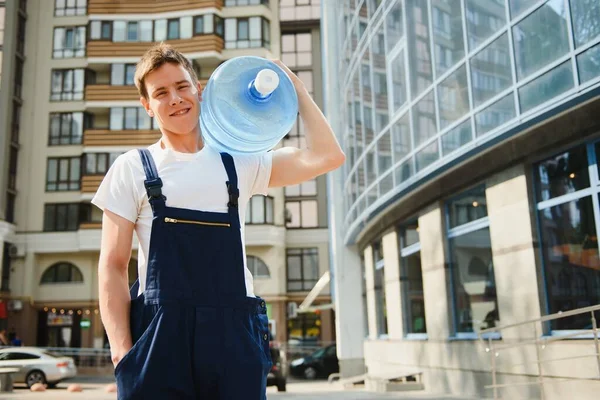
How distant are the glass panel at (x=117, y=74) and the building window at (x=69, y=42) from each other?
233 cm

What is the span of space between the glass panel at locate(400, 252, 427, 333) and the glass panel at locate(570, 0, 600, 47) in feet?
24.0

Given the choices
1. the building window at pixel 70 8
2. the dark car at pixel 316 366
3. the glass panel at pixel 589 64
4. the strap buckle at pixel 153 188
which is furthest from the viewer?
the building window at pixel 70 8

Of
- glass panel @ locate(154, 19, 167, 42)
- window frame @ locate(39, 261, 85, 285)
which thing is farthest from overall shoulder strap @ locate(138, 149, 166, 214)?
glass panel @ locate(154, 19, 167, 42)

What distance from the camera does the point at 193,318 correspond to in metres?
2.07

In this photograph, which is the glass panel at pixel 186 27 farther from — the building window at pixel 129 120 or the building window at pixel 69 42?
the building window at pixel 69 42

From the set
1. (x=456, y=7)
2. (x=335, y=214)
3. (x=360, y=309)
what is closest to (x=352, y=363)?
(x=360, y=309)

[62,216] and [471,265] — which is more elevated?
[62,216]

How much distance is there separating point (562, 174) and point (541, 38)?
1909 millimetres

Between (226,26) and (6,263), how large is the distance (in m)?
18.3

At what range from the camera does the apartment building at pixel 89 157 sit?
126 ft

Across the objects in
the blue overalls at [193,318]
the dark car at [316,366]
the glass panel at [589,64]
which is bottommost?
the dark car at [316,366]

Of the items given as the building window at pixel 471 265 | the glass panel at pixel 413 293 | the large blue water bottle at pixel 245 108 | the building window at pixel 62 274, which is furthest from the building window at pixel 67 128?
the large blue water bottle at pixel 245 108

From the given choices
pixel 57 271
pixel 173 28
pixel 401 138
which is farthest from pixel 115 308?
pixel 173 28

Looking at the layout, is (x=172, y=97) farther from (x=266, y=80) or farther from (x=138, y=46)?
(x=138, y=46)
